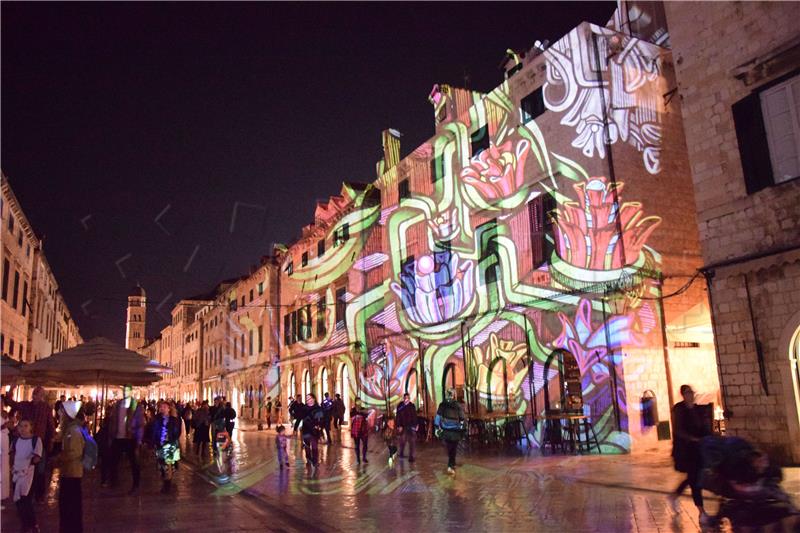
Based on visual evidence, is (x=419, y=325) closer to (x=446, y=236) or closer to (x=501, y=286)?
(x=446, y=236)

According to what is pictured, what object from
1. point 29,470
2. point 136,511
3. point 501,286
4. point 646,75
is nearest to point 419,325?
point 501,286

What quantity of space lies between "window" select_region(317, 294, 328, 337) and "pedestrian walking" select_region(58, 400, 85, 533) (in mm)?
24942

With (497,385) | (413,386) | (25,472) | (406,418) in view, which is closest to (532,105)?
(497,385)

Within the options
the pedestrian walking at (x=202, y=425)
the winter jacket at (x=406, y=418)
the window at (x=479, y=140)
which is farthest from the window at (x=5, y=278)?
the winter jacket at (x=406, y=418)

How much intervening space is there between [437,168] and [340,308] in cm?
1044

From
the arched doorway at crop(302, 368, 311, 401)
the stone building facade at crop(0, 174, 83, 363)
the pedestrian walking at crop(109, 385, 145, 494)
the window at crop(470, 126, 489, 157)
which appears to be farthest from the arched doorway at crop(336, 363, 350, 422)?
the pedestrian walking at crop(109, 385, 145, 494)

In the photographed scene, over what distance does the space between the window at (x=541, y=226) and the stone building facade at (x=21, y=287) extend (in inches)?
802

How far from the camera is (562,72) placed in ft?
56.6

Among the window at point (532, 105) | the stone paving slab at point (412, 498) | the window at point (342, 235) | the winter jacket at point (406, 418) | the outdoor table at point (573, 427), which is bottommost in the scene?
the stone paving slab at point (412, 498)

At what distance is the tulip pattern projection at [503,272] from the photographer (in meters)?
15.5

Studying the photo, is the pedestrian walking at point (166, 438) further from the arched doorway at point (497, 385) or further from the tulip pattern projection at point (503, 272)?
the arched doorway at point (497, 385)

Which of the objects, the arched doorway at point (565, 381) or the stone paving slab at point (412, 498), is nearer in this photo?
the stone paving slab at point (412, 498)

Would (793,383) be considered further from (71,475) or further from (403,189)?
(403,189)

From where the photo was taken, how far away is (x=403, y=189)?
83.8 feet
